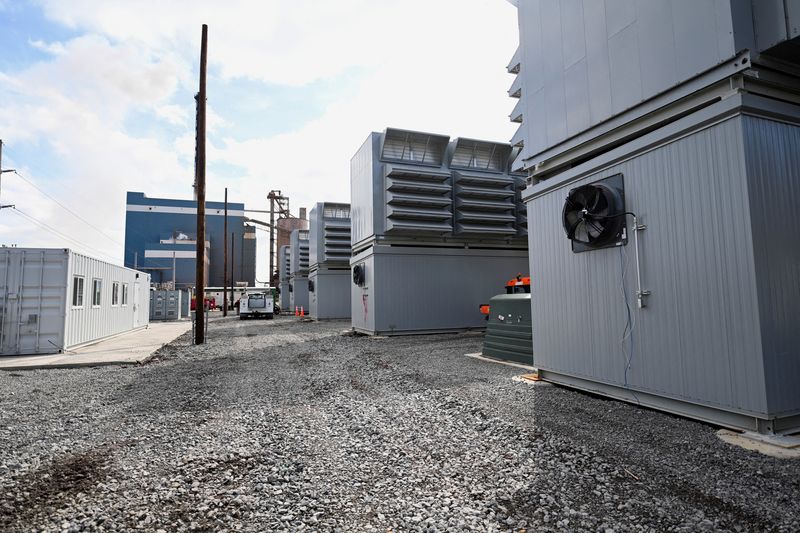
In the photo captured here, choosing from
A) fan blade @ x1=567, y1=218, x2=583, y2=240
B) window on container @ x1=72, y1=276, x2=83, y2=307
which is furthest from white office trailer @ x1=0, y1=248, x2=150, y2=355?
fan blade @ x1=567, y1=218, x2=583, y2=240

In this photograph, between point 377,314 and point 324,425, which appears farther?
point 377,314

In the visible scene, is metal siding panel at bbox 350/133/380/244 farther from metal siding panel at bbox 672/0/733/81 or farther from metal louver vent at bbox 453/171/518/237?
metal siding panel at bbox 672/0/733/81

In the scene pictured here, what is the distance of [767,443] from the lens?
371 cm

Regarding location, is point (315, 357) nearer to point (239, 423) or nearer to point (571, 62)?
point (239, 423)

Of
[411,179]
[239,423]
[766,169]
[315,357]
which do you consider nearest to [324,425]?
[239,423]

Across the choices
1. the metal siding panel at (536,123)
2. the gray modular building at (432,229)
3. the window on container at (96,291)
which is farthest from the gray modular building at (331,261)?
the metal siding panel at (536,123)

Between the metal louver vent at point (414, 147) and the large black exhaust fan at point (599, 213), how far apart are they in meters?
9.61

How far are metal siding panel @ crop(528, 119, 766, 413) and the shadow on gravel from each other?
5.35 metres

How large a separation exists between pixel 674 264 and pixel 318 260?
74.4 ft

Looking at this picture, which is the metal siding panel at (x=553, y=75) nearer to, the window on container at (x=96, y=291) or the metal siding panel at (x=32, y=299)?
the metal siding panel at (x=32, y=299)

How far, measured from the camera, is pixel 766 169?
404 cm

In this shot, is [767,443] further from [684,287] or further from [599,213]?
[599,213]

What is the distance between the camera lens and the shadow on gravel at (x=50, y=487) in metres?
2.73

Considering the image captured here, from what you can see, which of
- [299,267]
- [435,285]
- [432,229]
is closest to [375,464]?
[432,229]
